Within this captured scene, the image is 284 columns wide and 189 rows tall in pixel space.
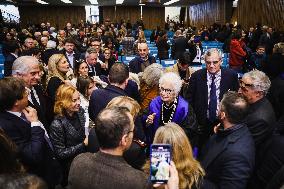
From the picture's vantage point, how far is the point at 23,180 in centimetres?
134

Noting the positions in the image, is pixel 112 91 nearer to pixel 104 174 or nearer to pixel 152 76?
pixel 152 76

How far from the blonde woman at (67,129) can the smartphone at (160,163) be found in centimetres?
121

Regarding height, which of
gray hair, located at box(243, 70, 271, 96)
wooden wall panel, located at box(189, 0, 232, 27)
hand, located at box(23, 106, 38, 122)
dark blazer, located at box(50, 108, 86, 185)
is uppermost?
wooden wall panel, located at box(189, 0, 232, 27)

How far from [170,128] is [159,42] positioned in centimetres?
714

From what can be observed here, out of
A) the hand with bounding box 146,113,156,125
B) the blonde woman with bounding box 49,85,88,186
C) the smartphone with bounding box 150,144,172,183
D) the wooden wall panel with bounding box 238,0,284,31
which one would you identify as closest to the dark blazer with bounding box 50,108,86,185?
the blonde woman with bounding box 49,85,88,186

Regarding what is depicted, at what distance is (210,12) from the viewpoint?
2317cm

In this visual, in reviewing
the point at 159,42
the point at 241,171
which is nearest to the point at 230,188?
the point at 241,171

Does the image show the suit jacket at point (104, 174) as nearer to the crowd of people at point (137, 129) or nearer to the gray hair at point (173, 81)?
the crowd of people at point (137, 129)

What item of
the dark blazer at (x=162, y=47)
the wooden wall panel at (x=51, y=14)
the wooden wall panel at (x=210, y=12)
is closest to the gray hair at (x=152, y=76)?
the dark blazer at (x=162, y=47)

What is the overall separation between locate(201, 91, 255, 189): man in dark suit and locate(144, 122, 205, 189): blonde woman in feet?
0.53

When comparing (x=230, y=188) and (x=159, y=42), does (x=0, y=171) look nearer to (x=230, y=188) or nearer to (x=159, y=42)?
(x=230, y=188)

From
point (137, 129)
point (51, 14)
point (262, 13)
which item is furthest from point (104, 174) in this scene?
point (51, 14)

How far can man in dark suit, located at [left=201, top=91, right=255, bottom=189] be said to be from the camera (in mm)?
2068

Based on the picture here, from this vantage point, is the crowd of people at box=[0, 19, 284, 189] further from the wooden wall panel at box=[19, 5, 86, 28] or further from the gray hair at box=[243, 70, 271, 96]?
the wooden wall panel at box=[19, 5, 86, 28]
